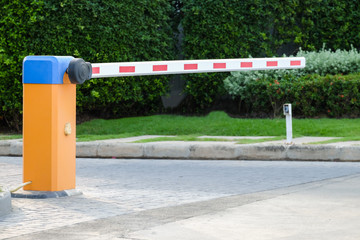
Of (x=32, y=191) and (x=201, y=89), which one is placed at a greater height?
(x=201, y=89)

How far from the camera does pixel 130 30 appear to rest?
1481 centimetres

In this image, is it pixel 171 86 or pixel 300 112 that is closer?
pixel 300 112

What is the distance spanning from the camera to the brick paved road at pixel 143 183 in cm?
632

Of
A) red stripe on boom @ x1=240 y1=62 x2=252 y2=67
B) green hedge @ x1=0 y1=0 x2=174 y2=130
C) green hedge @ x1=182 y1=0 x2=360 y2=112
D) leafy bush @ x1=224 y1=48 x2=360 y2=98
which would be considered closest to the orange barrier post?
red stripe on boom @ x1=240 y1=62 x2=252 y2=67

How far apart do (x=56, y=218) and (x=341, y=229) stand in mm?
2276

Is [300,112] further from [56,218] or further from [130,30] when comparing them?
[56,218]

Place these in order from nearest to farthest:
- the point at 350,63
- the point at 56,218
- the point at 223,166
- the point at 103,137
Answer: the point at 56,218
the point at 223,166
the point at 103,137
the point at 350,63

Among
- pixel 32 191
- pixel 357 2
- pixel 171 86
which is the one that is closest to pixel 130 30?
pixel 171 86

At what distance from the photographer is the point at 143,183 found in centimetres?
848

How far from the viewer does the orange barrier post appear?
23.5 ft

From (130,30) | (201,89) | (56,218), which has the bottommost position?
(56,218)

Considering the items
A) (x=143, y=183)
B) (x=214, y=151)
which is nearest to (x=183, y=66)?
(x=143, y=183)

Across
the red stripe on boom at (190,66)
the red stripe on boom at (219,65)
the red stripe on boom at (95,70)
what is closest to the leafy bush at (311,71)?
the red stripe on boom at (219,65)

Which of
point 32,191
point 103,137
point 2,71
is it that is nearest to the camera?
point 32,191
